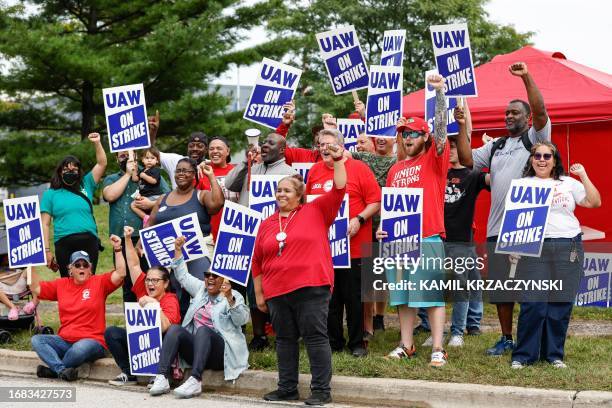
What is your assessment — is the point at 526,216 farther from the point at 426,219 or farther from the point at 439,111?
→ the point at 439,111

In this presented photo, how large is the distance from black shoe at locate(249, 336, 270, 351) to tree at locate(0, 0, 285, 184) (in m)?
14.1

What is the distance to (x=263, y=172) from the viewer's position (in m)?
8.66

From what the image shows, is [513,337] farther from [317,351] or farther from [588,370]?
[317,351]

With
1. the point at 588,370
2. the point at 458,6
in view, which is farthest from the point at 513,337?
the point at 458,6

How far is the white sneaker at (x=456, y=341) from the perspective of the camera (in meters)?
8.48

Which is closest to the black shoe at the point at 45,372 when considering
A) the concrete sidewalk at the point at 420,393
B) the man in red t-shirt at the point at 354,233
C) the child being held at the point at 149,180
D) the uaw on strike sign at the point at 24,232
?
the uaw on strike sign at the point at 24,232

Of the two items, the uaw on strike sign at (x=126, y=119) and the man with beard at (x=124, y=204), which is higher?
the uaw on strike sign at (x=126, y=119)

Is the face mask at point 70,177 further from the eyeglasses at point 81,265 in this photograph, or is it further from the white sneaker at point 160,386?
the white sneaker at point 160,386

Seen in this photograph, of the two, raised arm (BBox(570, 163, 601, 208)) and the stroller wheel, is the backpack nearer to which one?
raised arm (BBox(570, 163, 601, 208))

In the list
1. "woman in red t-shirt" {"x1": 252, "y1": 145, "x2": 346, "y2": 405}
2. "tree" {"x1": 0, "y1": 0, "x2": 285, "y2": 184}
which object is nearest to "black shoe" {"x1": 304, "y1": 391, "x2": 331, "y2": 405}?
"woman in red t-shirt" {"x1": 252, "y1": 145, "x2": 346, "y2": 405}

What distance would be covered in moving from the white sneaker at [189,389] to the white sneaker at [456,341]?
238cm

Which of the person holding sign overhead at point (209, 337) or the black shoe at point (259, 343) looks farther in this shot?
the black shoe at point (259, 343)

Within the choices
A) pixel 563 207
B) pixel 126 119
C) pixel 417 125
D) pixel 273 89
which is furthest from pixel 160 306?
pixel 563 207

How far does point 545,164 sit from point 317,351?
2.36 m
